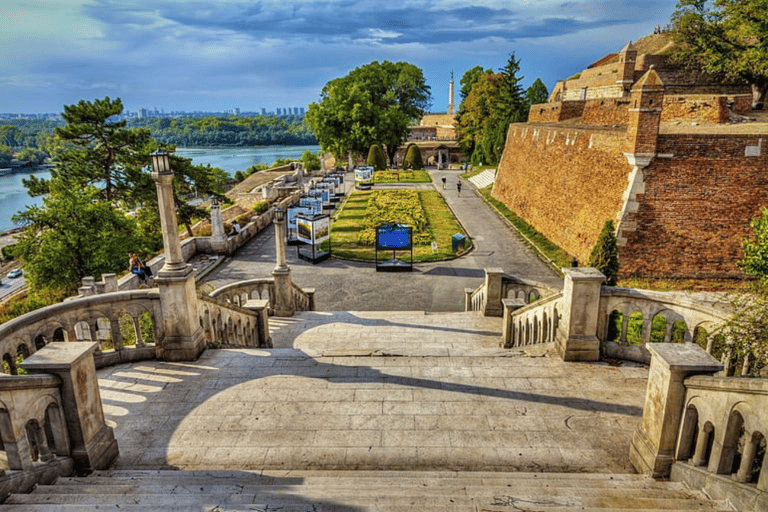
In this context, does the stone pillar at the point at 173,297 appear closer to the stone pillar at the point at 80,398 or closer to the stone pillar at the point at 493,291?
the stone pillar at the point at 80,398

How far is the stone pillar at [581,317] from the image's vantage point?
639 cm

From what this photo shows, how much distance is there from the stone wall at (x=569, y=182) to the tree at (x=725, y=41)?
1002 cm

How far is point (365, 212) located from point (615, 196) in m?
16.2

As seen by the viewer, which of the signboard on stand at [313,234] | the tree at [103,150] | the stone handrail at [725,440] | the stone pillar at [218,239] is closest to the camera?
the stone handrail at [725,440]

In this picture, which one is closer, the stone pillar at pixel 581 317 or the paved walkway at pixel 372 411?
the paved walkway at pixel 372 411

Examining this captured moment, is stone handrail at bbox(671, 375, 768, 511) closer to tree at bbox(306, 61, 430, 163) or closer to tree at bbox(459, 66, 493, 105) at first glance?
tree at bbox(306, 61, 430, 163)

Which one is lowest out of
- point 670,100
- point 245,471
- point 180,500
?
point 245,471

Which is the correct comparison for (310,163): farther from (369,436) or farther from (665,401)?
(665,401)

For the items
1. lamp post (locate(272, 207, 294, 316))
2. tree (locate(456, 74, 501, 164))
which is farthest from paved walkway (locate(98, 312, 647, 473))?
tree (locate(456, 74, 501, 164))

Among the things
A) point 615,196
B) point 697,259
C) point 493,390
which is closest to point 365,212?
point 615,196

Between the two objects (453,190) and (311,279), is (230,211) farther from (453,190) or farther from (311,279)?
(311,279)

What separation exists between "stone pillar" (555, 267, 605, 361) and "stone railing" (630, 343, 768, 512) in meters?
2.17

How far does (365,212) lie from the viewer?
29.8 metres

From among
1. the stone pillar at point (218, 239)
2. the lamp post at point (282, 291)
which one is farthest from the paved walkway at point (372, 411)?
the stone pillar at point (218, 239)
